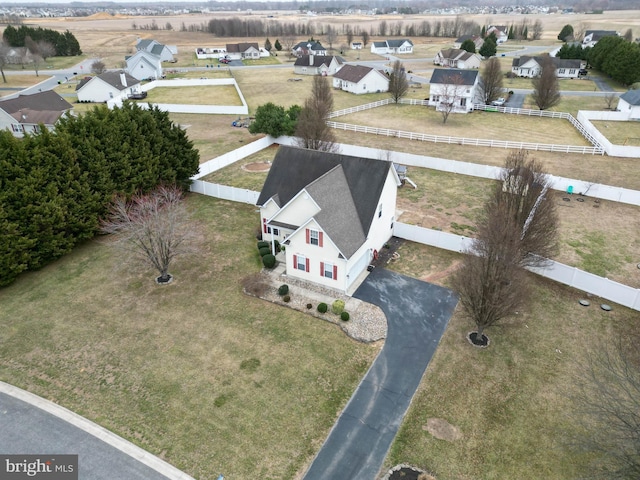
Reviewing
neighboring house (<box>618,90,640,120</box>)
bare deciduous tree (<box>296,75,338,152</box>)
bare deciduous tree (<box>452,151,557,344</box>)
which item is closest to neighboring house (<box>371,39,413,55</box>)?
neighboring house (<box>618,90,640,120</box>)

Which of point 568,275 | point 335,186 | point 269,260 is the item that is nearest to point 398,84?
point 335,186

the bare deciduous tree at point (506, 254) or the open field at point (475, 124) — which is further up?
the bare deciduous tree at point (506, 254)

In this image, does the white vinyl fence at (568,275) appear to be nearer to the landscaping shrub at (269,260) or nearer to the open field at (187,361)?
the landscaping shrub at (269,260)

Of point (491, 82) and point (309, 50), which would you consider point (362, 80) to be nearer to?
point (491, 82)

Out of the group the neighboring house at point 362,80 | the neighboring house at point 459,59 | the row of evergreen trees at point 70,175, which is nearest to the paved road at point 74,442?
the row of evergreen trees at point 70,175

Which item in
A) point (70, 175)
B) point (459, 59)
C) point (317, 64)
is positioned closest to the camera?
point (70, 175)

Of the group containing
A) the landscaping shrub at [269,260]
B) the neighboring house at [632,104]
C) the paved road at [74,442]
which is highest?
the neighboring house at [632,104]

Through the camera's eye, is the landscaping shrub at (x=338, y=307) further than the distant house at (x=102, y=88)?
No

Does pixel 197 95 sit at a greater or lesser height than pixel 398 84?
lesser
